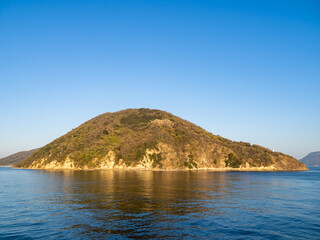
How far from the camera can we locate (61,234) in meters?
23.2

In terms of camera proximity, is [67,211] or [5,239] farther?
[67,211]

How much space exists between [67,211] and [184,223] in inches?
637

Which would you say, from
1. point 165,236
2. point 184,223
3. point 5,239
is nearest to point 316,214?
point 184,223

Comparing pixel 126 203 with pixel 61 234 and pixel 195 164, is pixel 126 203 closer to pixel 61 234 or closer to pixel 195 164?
pixel 61 234

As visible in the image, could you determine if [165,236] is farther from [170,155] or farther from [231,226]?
[170,155]

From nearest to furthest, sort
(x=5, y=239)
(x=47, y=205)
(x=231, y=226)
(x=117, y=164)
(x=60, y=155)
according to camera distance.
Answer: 1. (x=5, y=239)
2. (x=231, y=226)
3. (x=47, y=205)
4. (x=117, y=164)
5. (x=60, y=155)

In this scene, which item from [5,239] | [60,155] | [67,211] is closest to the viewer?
[5,239]

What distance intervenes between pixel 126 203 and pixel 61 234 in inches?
644

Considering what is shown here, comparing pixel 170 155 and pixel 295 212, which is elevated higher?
→ pixel 170 155

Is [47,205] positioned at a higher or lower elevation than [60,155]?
lower

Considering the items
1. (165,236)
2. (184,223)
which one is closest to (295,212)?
(184,223)

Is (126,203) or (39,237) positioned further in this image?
(126,203)

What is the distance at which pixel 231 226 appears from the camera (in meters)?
26.8

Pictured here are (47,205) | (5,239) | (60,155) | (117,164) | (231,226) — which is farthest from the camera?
(60,155)
